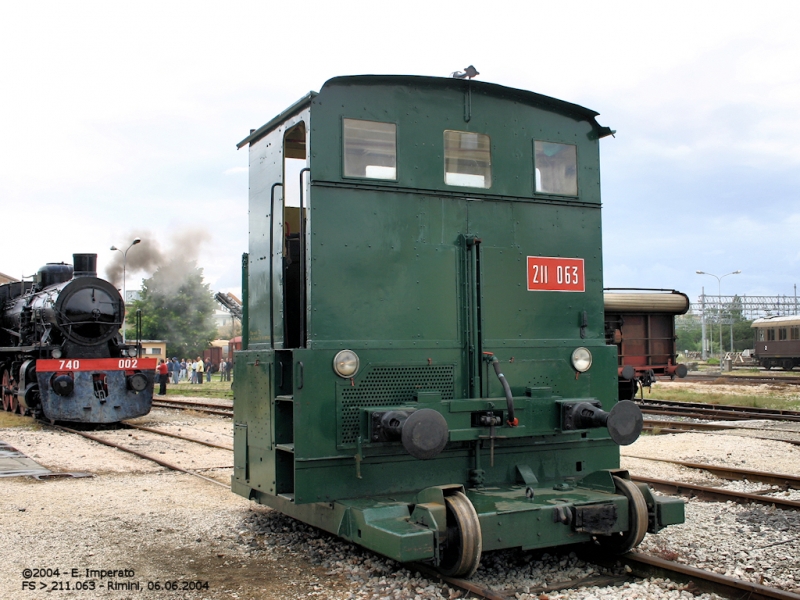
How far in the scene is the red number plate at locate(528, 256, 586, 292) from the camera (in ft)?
20.0

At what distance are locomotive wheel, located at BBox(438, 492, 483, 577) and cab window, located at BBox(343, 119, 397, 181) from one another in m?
2.35

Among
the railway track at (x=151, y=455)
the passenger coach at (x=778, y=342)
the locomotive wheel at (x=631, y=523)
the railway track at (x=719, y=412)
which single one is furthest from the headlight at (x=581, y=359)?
the passenger coach at (x=778, y=342)

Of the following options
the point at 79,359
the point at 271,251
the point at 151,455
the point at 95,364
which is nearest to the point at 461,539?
the point at 271,251

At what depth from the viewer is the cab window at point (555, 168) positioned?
245 inches

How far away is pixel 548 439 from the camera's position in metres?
6.05

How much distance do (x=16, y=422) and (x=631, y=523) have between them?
1587 cm

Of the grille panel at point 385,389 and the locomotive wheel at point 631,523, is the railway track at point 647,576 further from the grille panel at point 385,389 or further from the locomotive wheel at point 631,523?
the grille panel at point 385,389

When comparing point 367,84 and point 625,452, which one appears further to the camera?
point 625,452

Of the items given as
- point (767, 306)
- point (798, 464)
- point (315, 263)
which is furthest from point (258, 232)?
point (767, 306)

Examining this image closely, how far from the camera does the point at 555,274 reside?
6.18 m

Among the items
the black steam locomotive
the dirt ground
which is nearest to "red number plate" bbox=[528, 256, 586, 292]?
the dirt ground

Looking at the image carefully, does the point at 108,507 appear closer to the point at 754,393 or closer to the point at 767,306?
the point at 754,393

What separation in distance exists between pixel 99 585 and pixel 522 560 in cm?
293

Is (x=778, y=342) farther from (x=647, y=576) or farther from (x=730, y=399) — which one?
(x=647, y=576)
